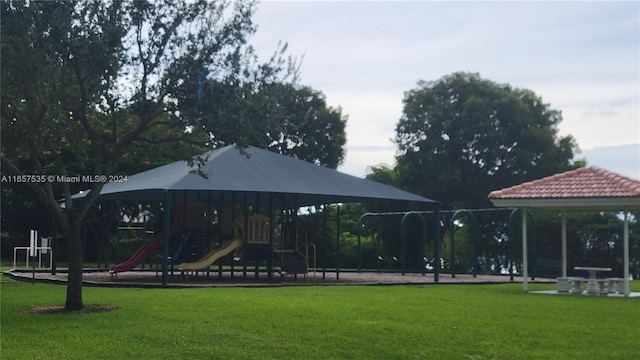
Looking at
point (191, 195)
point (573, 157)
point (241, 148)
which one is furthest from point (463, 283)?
point (573, 157)

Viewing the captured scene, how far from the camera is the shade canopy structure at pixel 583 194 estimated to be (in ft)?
52.4

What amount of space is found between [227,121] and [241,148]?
64cm

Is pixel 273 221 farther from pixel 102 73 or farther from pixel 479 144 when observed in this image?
pixel 479 144

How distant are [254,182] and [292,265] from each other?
2.08 m

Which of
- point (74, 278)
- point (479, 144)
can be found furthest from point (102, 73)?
point (479, 144)

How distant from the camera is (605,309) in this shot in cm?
1294

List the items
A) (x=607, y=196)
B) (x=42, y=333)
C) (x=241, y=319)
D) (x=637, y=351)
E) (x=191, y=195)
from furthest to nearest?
(x=191, y=195), (x=607, y=196), (x=241, y=319), (x=42, y=333), (x=637, y=351)

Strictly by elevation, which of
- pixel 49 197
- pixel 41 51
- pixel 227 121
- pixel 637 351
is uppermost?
pixel 41 51

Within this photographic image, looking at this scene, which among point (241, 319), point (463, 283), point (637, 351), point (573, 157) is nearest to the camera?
point (637, 351)

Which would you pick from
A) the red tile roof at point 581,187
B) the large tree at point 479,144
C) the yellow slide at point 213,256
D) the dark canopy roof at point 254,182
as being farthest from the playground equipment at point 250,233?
the large tree at point 479,144

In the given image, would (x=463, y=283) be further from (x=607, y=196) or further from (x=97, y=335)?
(x=97, y=335)

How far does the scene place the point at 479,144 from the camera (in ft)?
116

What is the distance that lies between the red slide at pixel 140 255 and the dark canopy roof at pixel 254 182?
43.3 inches

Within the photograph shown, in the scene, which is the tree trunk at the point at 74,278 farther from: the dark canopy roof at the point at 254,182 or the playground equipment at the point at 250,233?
the playground equipment at the point at 250,233
